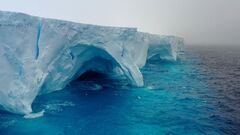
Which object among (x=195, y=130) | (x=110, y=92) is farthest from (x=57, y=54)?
(x=195, y=130)

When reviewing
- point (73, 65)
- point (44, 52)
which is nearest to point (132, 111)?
point (73, 65)

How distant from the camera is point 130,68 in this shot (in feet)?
61.4

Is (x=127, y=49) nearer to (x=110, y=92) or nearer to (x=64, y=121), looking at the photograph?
Answer: (x=110, y=92)

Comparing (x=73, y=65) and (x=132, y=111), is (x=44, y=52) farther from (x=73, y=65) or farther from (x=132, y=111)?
(x=132, y=111)

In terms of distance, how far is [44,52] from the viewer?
47.9ft

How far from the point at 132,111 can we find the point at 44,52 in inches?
259

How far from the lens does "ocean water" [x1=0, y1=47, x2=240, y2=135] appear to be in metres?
11.0

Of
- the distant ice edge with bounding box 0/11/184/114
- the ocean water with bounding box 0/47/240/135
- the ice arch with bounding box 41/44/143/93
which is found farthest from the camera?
the ice arch with bounding box 41/44/143/93

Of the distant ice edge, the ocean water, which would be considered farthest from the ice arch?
the ocean water

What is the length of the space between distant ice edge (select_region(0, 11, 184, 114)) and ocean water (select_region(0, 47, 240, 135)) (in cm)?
105

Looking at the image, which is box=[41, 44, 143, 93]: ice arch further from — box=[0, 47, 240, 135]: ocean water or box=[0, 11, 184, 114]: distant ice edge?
box=[0, 47, 240, 135]: ocean water

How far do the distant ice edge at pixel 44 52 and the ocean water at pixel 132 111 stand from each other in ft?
3.45

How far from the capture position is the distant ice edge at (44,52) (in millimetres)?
12508

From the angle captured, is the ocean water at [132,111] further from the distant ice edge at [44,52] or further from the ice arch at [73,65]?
the distant ice edge at [44,52]
